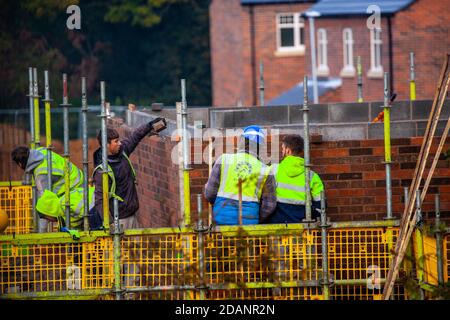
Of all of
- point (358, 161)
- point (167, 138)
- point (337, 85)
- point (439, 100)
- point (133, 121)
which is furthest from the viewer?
point (337, 85)

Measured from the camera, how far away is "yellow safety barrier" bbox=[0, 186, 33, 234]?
16.4 meters

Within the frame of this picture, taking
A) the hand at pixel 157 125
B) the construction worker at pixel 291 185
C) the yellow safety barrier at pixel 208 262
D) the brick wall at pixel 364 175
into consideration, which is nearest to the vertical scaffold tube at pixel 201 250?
the yellow safety barrier at pixel 208 262

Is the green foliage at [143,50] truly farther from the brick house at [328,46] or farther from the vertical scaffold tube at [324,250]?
the vertical scaffold tube at [324,250]

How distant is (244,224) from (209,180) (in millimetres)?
477

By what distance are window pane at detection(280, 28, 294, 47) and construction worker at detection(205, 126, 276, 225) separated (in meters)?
39.5

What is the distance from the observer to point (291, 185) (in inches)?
513

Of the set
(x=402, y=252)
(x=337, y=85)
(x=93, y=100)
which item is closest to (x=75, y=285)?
(x=402, y=252)

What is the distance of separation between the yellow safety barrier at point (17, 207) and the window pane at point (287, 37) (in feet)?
118

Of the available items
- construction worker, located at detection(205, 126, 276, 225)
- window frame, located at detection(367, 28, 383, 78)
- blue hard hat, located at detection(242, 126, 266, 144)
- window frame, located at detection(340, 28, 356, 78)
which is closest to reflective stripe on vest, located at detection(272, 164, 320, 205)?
construction worker, located at detection(205, 126, 276, 225)

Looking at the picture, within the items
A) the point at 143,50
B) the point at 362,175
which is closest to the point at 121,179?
the point at 362,175

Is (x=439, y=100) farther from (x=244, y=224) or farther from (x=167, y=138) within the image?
(x=167, y=138)
